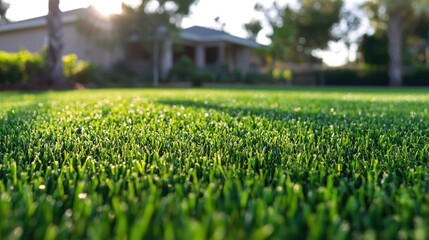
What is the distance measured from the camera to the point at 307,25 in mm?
43781

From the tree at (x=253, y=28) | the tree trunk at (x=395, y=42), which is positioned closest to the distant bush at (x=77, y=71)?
the tree trunk at (x=395, y=42)

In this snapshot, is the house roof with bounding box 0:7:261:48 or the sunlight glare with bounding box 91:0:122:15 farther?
the house roof with bounding box 0:7:261:48

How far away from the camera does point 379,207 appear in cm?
113

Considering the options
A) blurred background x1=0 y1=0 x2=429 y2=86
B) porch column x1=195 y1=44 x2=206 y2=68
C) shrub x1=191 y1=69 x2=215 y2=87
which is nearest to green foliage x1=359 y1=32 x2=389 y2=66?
blurred background x1=0 y1=0 x2=429 y2=86

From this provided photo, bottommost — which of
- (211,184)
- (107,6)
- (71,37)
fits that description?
(211,184)

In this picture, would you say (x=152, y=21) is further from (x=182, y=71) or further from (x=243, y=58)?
(x=243, y=58)

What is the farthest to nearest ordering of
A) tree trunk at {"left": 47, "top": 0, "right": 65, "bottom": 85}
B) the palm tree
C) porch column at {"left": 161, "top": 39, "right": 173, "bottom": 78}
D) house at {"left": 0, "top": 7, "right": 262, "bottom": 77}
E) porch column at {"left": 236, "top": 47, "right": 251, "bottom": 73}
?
porch column at {"left": 236, "top": 47, "right": 251, "bottom": 73}
the palm tree
porch column at {"left": 161, "top": 39, "right": 173, "bottom": 78}
house at {"left": 0, "top": 7, "right": 262, "bottom": 77}
tree trunk at {"left": 47, "top": 0, "right": 65, "bottom": 85}

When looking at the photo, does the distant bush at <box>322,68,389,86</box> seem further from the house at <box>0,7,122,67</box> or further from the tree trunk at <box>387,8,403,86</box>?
the house at <box>0,7,122,67</box>

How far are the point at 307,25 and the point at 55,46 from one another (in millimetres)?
34632

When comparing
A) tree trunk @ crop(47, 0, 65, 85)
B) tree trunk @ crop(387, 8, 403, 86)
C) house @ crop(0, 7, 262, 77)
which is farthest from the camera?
tree trunk @ crop(387, 8, 403, 86)

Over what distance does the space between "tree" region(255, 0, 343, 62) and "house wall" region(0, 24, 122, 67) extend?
72.1 feet

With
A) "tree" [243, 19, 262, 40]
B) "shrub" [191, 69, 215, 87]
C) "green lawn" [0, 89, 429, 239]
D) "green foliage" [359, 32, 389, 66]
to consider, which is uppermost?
"tree" [243, 19, 262, 40]

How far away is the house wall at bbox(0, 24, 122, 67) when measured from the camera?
998 inches

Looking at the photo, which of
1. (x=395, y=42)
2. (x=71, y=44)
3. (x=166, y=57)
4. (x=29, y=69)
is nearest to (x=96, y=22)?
(x=71, y=44)
